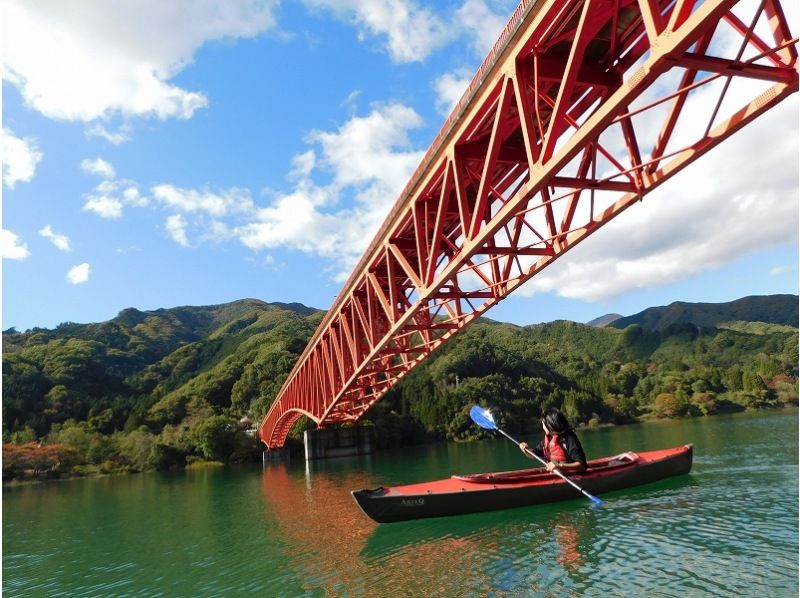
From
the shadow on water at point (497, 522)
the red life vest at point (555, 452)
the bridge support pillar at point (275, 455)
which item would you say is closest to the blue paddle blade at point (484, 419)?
the red life vest at point (555, 452)

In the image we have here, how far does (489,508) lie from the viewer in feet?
59.7

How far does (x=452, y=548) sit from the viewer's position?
14430 mm

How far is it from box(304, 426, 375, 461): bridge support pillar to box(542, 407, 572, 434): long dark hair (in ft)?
142

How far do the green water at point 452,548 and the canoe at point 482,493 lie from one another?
424mm

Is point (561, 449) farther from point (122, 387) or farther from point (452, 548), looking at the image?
point (122, 387)

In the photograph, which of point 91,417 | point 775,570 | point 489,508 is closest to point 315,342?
point 489,508

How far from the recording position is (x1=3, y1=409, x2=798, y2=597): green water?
11.2 metres

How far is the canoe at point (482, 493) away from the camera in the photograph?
695 inches

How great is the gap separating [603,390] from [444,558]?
99298mm

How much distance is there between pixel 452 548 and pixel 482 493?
12.9 ft

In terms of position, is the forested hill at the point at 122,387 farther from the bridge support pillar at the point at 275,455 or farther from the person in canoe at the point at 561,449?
the person in canoe at the point at 561,449

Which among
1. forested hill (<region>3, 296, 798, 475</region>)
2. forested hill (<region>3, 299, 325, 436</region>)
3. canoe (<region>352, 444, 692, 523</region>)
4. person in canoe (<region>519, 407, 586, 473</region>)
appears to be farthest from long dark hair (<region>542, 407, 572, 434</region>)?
forested hill (<region>3, 299, 325, 436</region>)

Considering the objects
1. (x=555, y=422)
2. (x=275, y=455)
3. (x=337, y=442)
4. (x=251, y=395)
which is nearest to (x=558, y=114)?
(x=555, y=422)

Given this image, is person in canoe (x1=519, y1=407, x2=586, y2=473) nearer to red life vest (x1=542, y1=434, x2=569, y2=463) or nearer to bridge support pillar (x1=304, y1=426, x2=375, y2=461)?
red life vest (x1=542, y1=434, x2=569, y2=463)
